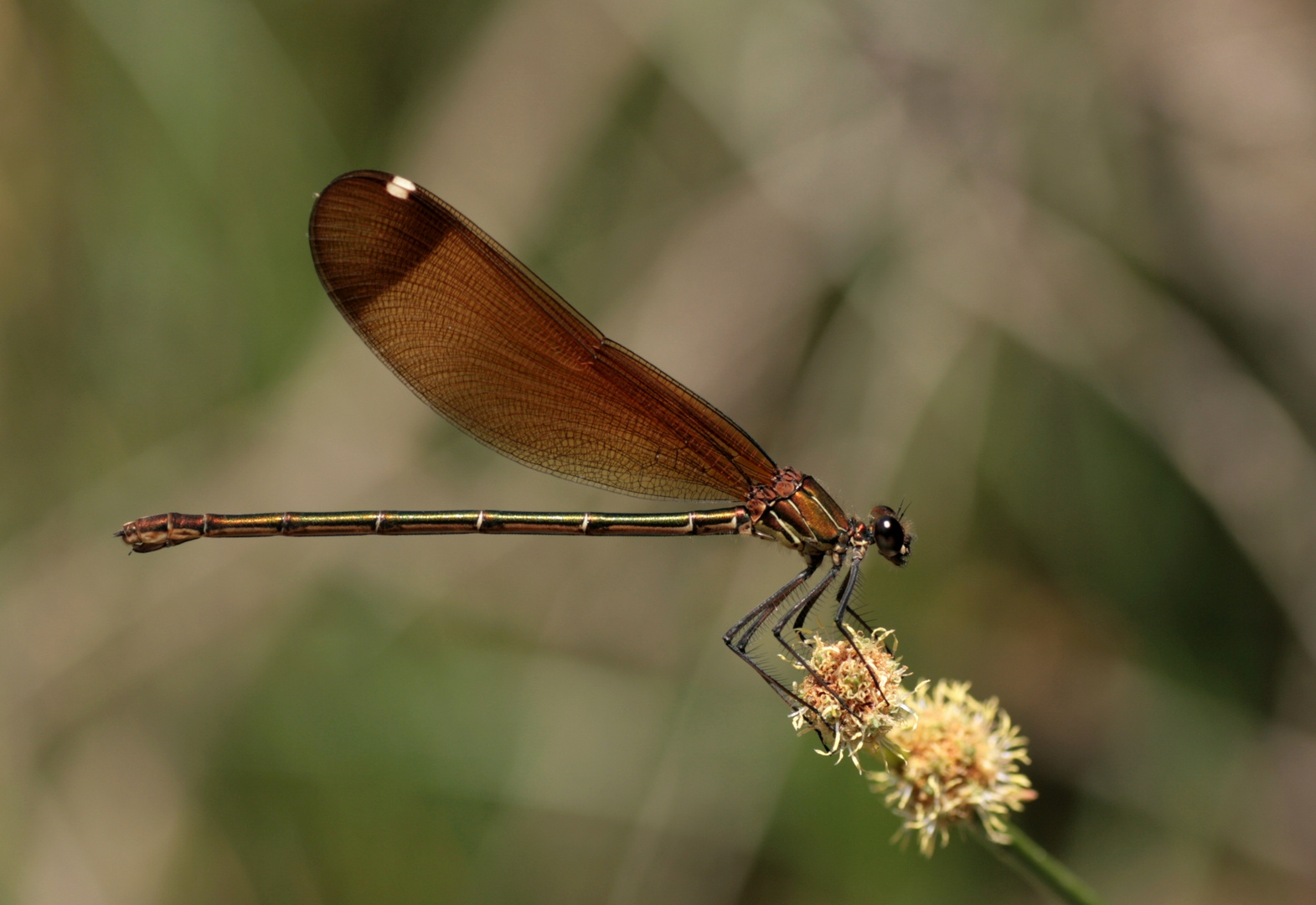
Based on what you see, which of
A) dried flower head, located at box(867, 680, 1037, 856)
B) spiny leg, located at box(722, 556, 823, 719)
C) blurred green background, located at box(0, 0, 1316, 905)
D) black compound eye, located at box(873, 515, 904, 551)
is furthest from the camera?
blurred green background, located at box(0, 0, 1316, 905)

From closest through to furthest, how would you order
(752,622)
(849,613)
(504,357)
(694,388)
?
(849,613), (752,622), (504,357), (694,388)

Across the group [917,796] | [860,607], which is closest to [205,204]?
[860,607]

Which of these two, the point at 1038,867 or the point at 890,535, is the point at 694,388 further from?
the point at 1038,867

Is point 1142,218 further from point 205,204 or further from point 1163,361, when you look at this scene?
point 205,204

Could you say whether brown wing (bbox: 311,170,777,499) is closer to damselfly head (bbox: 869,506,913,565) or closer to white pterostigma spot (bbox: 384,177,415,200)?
white pterostigma spot (bbox: 384,177,415,200)

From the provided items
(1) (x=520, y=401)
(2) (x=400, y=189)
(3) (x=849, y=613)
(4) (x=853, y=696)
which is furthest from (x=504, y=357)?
(4) (x=853, y=696)

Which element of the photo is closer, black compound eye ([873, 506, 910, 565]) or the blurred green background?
black compound eye ([873, 506, 910, 565])

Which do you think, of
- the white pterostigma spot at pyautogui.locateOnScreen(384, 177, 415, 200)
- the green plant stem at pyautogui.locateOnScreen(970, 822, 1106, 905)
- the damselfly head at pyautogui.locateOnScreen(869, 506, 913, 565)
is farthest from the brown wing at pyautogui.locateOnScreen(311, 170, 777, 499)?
the green plant stem at pyautogui.locateOnScreen(970, 822, 1106, 905)

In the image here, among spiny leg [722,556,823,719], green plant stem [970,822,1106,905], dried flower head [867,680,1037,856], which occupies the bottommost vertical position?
green plant stem [970,822,1106,905]
